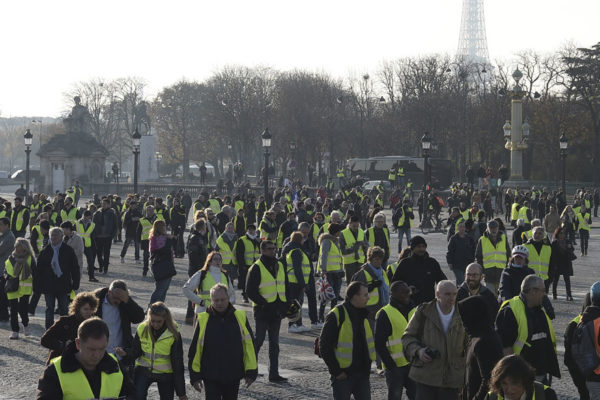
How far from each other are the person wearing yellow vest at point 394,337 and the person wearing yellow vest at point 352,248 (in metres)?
7.32

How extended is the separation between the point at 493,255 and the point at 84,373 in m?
10.9

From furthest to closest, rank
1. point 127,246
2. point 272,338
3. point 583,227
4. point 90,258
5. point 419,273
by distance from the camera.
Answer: point 583,227
point 127,246
point 90,258
point 419,273
point 272,338

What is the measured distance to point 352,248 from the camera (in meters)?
17.0

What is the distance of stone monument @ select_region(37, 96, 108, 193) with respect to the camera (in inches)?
2805

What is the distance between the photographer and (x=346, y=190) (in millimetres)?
44719

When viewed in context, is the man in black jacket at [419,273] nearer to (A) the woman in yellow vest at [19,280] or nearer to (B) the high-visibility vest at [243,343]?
(B) the high-visibility vest at [243,343]

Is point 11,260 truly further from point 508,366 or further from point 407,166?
point 407,166

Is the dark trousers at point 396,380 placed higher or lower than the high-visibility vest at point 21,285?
lower

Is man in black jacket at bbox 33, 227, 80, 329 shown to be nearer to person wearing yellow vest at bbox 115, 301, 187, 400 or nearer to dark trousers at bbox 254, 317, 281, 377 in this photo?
dark trousers at bbox 254, 317, 281, 377

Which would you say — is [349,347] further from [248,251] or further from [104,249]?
[104,249]

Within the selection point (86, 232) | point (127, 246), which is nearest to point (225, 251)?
point (86, 232)

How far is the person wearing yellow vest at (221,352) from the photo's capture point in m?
8.60

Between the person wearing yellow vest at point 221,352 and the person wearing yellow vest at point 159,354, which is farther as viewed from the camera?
the person wearing yellow vest at point 159,354

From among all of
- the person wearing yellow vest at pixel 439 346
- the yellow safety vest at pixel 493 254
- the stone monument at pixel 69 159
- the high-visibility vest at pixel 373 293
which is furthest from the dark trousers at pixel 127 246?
the stone monument at pixel 69 159
